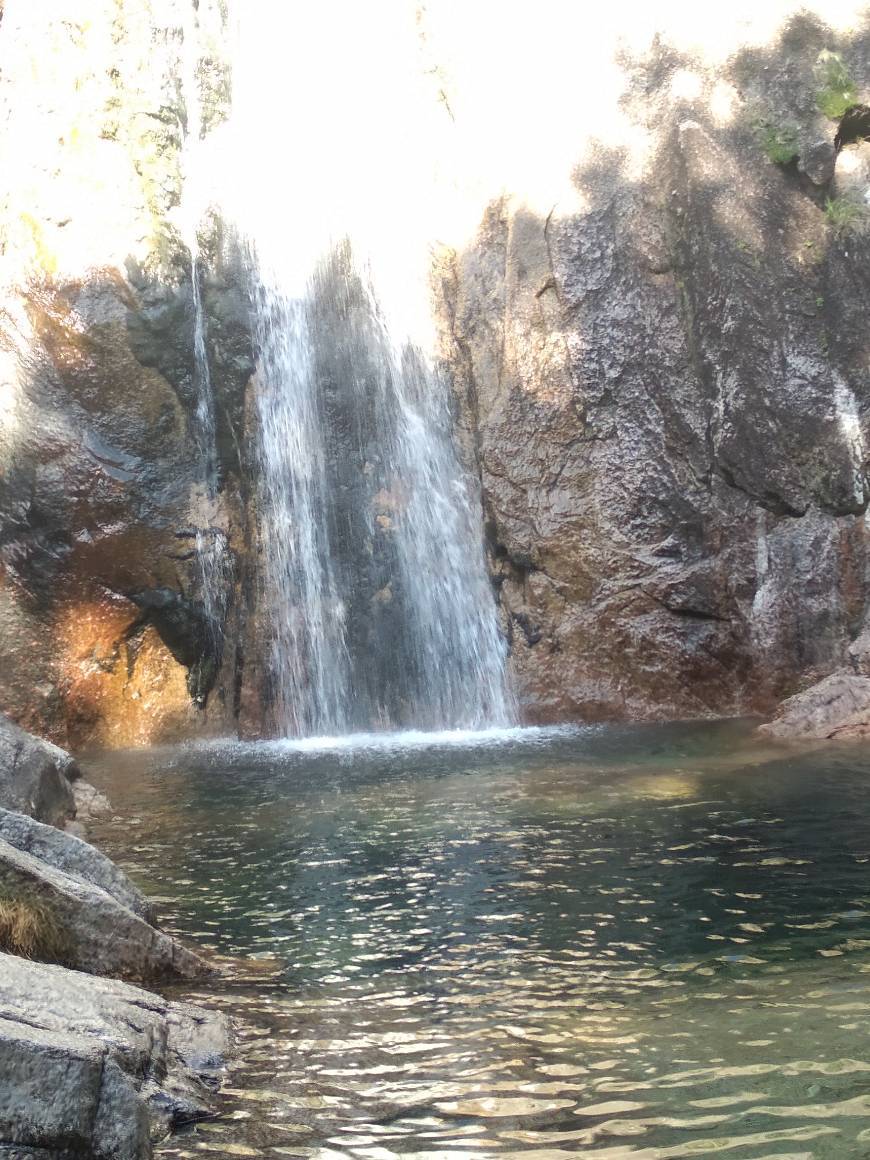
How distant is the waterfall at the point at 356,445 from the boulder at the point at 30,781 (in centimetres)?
630

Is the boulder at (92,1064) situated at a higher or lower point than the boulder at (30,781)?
lower

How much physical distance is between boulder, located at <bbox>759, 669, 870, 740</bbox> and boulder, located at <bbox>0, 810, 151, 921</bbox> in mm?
7285

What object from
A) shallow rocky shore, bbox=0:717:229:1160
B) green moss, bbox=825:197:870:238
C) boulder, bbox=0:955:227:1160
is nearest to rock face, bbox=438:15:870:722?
green moss, bbox=825:197:870:238

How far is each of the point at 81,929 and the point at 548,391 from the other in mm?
10787

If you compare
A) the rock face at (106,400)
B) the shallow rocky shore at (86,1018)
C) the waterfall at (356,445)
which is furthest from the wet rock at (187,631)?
the shallow rocky shore at (86,1018)

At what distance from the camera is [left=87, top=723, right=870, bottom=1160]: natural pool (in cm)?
333

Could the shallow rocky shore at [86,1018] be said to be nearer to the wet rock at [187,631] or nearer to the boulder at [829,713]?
the boulder at [829,713]

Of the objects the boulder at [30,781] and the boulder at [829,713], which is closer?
the boulder at [30,781]

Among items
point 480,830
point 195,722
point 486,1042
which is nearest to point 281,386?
point 195,722

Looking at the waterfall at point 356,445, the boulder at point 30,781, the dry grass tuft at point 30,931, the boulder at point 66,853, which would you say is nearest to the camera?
the dry grass tuft at point 30,931

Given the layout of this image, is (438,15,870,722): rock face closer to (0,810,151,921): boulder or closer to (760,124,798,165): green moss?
(760,124,798,165): green moss

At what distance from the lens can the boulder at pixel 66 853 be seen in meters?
4.96

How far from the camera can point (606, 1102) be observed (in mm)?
3400

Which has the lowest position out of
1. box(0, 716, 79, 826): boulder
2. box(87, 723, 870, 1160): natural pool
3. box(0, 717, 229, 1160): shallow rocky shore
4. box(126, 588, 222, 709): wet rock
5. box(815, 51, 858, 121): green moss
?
box(87, 723, 870, 1160): natural pool
